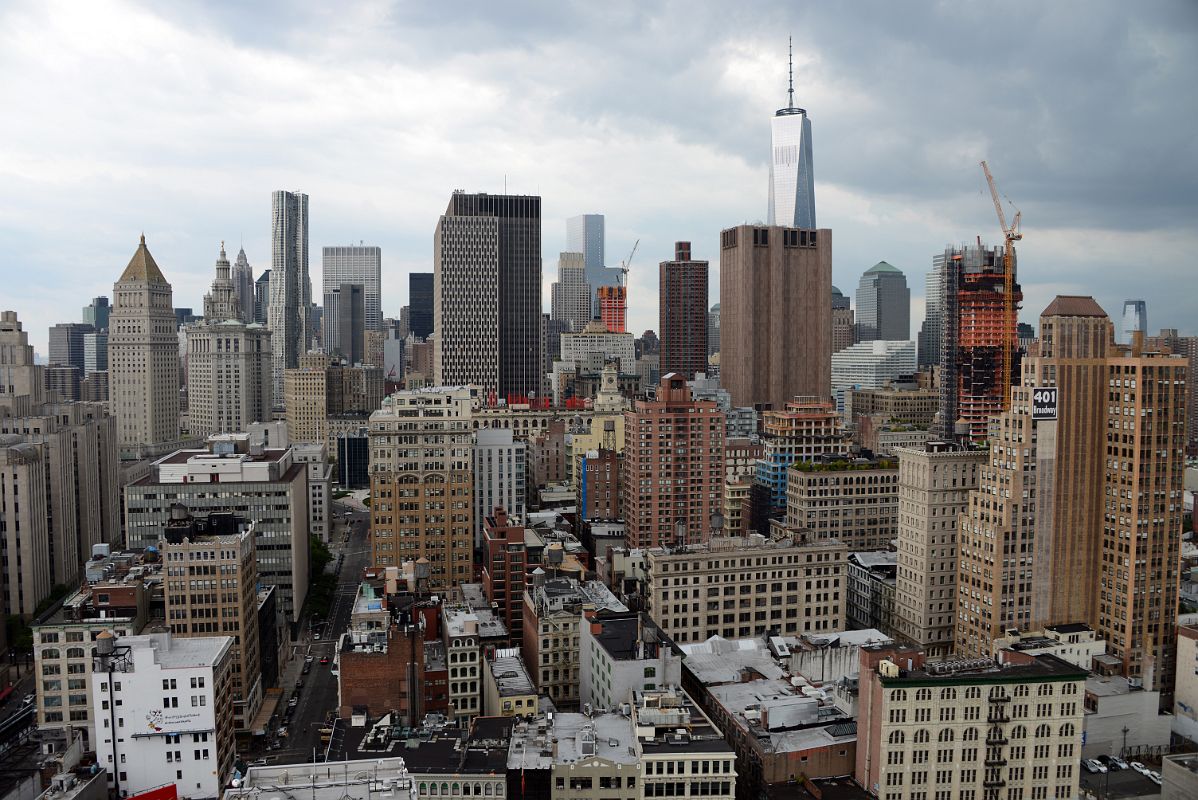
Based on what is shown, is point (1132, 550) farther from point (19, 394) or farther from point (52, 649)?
point (19, 394)

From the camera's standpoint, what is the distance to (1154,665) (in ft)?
332

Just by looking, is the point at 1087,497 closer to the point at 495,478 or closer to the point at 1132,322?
the point at 1132,322

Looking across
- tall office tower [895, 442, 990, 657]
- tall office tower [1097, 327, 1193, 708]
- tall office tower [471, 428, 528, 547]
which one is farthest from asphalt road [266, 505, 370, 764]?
tall office tower [1097, 327, 1193, 708]

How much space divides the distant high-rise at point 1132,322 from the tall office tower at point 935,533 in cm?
1905

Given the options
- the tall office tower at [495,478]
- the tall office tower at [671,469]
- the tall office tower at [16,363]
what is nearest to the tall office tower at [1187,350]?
the tall office tower at [671,469]

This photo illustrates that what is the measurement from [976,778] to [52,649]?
7620 cm

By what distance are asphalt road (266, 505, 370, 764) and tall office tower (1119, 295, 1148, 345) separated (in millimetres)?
89148

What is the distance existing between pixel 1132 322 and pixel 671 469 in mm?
59577

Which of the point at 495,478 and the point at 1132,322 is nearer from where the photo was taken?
the point at 1132,322

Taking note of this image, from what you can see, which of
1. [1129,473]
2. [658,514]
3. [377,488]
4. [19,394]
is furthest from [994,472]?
[19,394]

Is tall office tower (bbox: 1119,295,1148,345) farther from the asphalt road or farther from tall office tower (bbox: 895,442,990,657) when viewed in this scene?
the asphalt road

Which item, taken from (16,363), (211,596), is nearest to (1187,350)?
(211,596)

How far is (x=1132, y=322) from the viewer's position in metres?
106

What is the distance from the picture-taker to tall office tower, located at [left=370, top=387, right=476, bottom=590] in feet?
417
